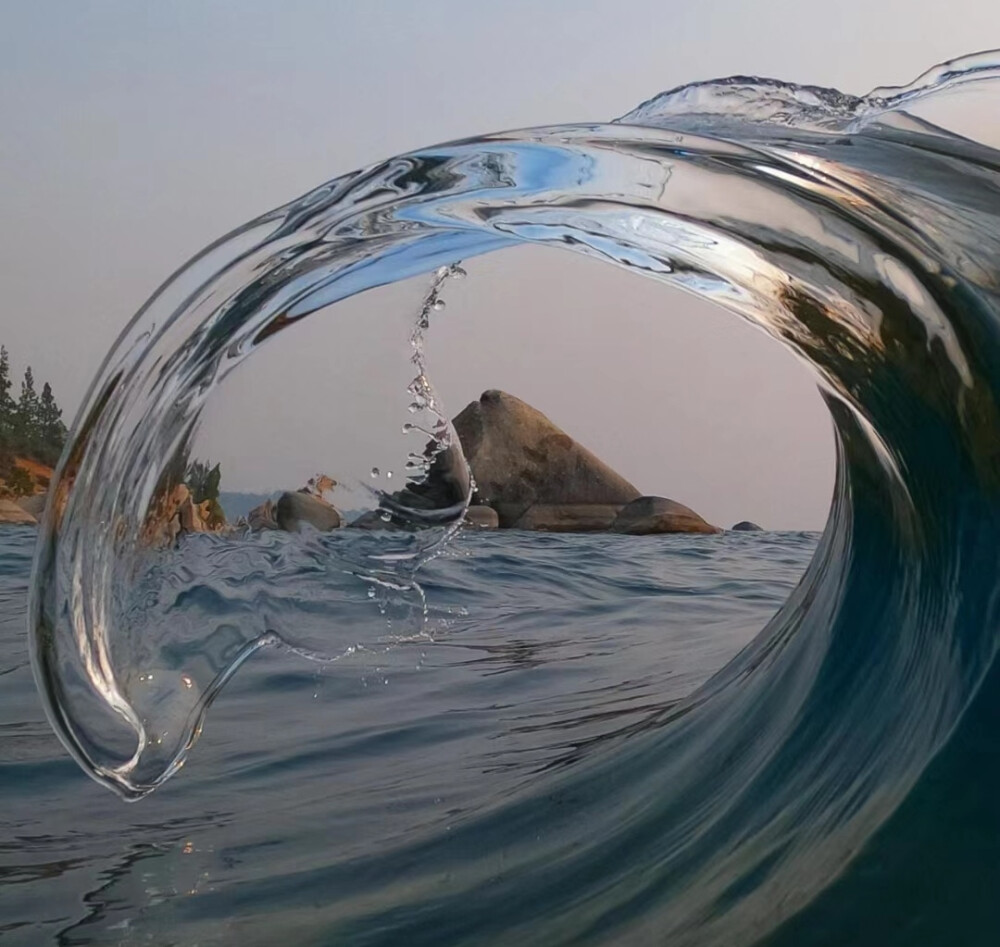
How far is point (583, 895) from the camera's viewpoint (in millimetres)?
1021

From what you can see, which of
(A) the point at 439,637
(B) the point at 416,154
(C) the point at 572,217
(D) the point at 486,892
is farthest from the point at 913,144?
(A) the point at 439,637

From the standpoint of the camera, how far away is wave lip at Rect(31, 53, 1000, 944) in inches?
36.9

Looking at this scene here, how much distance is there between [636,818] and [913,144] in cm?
71

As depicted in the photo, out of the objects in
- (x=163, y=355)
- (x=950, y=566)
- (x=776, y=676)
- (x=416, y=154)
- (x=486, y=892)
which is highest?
(x=416, y=154)

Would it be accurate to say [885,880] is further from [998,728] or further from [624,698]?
[624,698]

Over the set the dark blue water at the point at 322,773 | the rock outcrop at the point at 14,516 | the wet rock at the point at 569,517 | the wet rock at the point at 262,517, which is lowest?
the dark blue water at the point at 322,773

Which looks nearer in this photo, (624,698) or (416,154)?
(416,154)

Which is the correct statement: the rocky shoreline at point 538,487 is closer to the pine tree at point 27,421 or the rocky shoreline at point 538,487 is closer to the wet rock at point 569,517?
the wet rock at point 569,517

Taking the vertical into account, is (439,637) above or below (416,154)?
below

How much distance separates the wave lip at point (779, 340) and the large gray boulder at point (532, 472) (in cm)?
1038

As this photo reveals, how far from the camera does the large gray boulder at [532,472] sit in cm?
1243

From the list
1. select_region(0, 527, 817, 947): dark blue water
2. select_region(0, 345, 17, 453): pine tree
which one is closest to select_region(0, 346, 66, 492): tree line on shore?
select_region(0, 345, 17, 453): pine tree

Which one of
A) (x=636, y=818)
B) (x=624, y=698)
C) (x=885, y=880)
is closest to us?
(x=885, y=880)

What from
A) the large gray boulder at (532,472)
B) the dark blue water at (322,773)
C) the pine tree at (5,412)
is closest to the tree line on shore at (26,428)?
the pine tree at (5,412)
